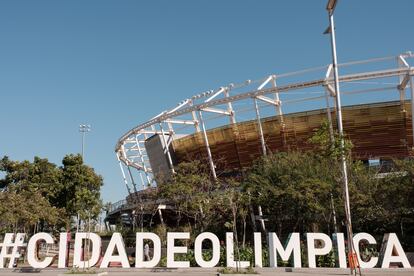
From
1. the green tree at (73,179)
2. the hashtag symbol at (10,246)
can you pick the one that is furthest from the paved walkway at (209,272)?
the green tree at (73,179)

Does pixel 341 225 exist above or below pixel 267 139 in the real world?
below

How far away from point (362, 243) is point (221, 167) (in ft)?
91.3

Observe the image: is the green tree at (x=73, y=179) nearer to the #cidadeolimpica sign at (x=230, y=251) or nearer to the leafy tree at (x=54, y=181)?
the leafy tree at (x=54, y=181)

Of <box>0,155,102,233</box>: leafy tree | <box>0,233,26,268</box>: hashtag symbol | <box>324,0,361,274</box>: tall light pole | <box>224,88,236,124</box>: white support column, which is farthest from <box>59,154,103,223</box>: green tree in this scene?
<box>324,0,361,274</box>: tall light pole

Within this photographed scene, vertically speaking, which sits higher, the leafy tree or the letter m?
the leafy tree

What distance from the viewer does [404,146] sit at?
157ft

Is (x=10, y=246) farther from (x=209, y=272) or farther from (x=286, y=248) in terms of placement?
(x=286, y=248)

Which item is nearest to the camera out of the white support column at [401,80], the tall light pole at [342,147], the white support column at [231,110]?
the tall light pole at [342,147]

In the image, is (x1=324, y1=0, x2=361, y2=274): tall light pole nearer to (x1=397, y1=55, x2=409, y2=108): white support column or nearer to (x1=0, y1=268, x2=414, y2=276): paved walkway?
(x1=0, y1=268, x2=414, y2=276): paved walkway

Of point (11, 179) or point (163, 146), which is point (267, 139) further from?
point (11, 179)

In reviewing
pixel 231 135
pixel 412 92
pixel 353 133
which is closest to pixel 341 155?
pixel 412 92

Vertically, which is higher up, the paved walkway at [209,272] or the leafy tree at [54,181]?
the leafy tree at [54,181]

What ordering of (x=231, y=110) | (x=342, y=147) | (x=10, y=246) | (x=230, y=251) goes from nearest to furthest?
(x=342, y=147) → (x=230, y=251) → (x=10, y=246) → (x=231, y=110)

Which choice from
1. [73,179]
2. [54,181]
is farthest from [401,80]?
[54,181]
